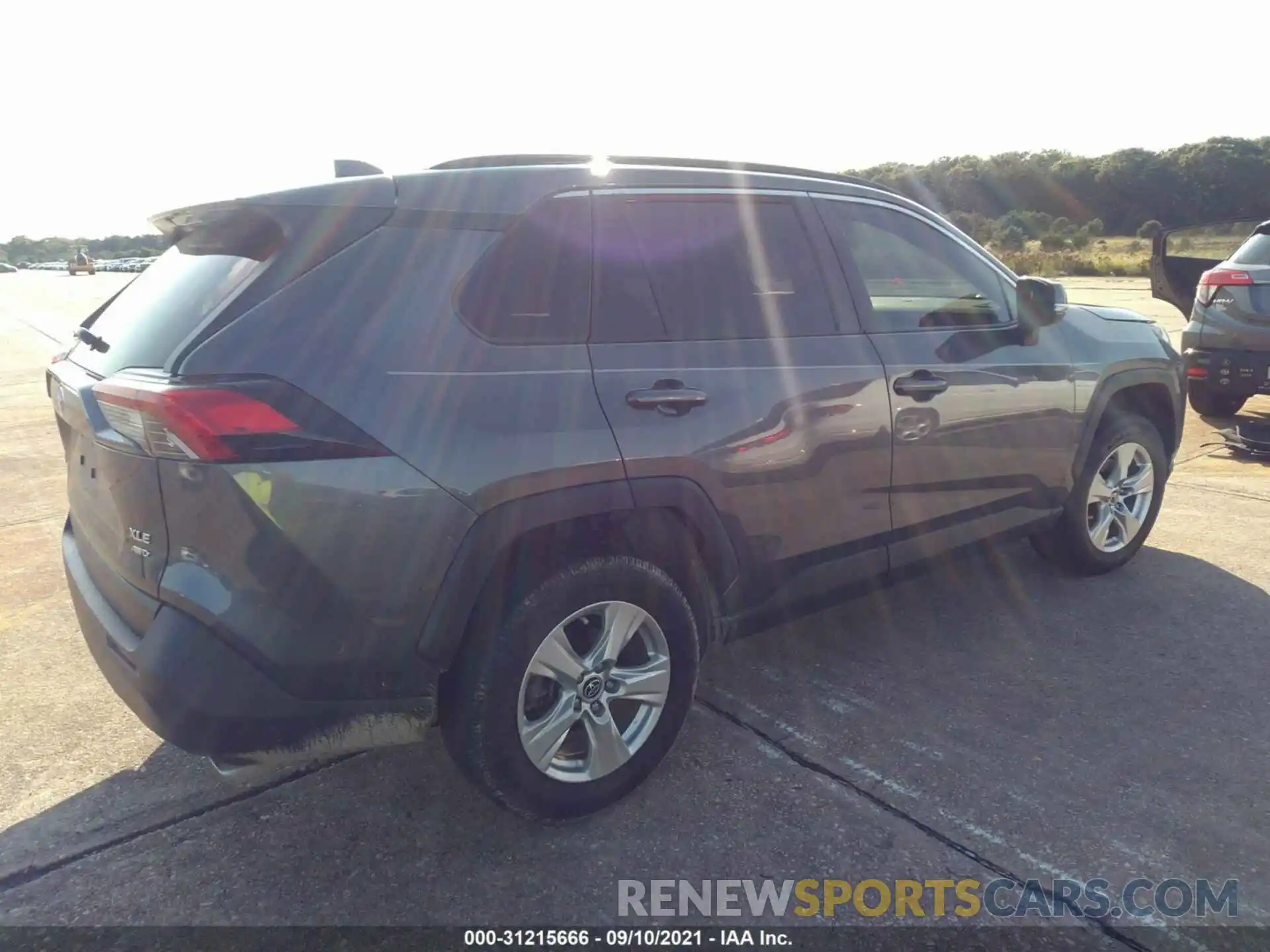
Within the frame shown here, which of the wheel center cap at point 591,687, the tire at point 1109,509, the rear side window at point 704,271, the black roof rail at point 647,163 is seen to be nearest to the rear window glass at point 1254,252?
the tire at point 1109,509

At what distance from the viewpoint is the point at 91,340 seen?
9.52 ft

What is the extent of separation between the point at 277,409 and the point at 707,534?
1320 mm

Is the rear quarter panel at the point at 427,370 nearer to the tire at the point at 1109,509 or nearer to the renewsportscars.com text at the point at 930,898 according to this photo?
the renewsportscars.com text at the point at 930,898

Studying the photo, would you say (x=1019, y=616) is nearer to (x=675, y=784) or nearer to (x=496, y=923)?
(x=675, y=784)

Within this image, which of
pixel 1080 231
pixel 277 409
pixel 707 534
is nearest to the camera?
pixel 277 409

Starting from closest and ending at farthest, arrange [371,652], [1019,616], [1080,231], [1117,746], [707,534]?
[371,652] → [707,534] → [1117,746] → [1019,616] → [1080,231]

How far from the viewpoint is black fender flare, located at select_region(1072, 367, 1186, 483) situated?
4.29m

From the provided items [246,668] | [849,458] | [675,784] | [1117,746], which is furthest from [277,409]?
[1117,746]

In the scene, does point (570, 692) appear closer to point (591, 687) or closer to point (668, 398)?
point (591, 687)

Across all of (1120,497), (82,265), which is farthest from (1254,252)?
(82,265)

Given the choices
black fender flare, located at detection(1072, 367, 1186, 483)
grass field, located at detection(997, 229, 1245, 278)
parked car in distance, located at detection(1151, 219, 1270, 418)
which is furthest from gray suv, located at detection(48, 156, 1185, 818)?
grass field, located at detection(997, 229, 1245, 278)

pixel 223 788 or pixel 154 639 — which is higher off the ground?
pixel 154 639

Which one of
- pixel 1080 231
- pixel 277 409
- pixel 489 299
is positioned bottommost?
pixel 1080 231

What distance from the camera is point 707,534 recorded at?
2.90 meters
